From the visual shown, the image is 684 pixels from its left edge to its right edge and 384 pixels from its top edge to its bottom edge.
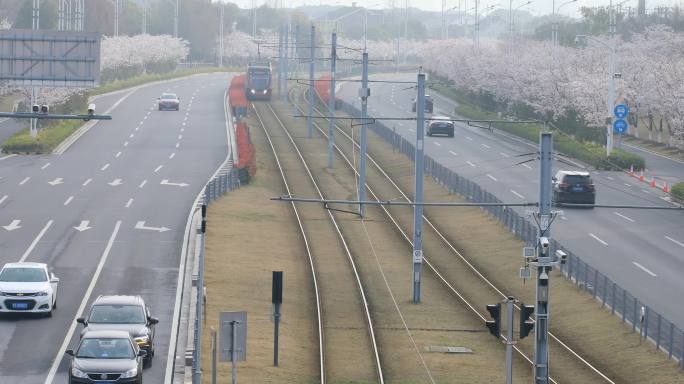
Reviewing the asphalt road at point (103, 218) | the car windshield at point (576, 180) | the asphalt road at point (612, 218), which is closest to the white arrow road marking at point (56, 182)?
the asphalt road at point (103, 218)

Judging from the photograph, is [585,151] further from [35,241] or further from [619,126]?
[35,241]

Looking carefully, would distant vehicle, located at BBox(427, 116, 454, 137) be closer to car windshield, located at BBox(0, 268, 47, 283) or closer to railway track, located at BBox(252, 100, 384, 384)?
railway track, located at BBox(252, 100, 384, 384)

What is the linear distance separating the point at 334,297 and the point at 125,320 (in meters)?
13.6

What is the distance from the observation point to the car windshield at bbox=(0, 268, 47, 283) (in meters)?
34.8

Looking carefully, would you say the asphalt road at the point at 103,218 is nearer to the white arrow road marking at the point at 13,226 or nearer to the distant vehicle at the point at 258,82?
the white arrow road marking at the point at 13,226

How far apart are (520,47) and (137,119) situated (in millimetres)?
51603

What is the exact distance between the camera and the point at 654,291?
41.8 meters

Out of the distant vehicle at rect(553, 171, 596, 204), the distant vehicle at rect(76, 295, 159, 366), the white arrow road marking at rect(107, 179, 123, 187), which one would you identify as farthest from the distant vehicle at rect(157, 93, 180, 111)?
the distant vehicle at rect(76, 295, 159, 366)

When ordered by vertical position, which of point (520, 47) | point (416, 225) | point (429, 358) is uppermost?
point (520, 47)

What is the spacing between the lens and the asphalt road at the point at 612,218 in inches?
1725

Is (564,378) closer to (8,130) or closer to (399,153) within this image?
(399,153)

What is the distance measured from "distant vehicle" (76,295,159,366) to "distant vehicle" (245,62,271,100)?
90.2m

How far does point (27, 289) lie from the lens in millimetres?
34312

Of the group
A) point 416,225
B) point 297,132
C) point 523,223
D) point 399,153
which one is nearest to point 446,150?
point 399,153
